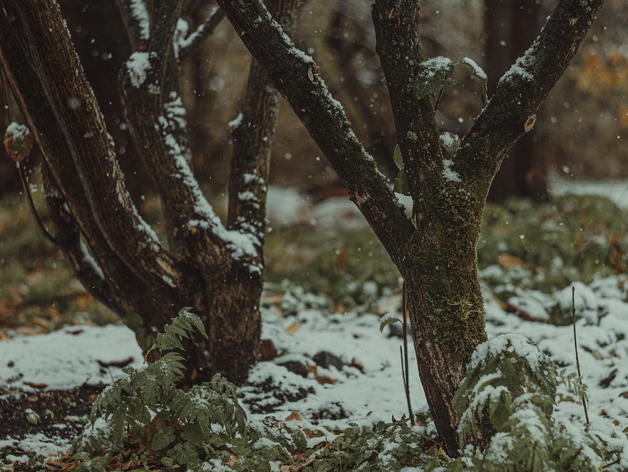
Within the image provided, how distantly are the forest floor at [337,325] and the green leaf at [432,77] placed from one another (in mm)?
938

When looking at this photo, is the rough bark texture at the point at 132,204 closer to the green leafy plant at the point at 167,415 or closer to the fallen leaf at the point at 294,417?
Result: the fallen leaf at the point at 294,417

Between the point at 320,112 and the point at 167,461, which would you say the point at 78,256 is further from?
the point at 320,112

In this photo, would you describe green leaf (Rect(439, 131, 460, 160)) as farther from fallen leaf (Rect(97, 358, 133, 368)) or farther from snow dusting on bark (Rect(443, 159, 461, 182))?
fallen leaf (Rect(97, 358, 133, 368))

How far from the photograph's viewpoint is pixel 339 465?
2.25m

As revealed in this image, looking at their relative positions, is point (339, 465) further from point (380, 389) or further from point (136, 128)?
point (136, 128)

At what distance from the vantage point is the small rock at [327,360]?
12.0ft

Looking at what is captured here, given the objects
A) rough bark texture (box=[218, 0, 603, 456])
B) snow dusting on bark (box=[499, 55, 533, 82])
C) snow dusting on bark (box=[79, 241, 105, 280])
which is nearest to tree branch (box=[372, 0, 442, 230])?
rough bark texture (box=[218, 0, 603, 456])

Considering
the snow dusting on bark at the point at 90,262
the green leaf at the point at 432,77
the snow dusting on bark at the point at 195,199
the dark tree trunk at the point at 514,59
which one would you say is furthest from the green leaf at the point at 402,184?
the dark tree trunk at the point at 514,59

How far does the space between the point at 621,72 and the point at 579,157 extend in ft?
17.7

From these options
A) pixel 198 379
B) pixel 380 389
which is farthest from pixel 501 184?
pixel 198 379

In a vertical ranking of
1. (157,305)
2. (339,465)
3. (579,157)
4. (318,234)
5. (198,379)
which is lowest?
(339,465)

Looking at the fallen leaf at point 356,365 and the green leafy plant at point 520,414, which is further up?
the fallen leaf at point 356,365

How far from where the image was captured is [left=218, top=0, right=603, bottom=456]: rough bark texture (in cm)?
Answer: 220

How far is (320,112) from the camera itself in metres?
2.32
